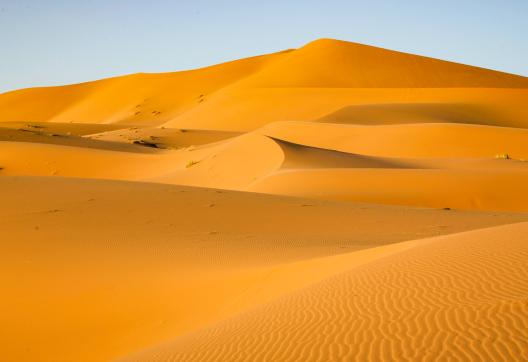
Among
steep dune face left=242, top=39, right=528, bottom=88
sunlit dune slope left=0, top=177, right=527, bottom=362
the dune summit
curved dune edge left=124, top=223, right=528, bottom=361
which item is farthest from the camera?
steep dune face left=242, top=39, right=528, bottom=88

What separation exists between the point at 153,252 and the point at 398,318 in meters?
5.53

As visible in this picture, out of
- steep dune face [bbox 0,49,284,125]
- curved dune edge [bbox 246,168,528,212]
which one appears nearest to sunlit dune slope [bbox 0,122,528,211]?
curved dune edge [bbox 246,168,528,212]

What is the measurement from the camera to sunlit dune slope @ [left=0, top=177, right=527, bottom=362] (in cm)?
724

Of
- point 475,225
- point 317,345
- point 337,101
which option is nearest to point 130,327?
point 317,345

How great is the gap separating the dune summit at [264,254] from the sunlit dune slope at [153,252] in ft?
0.11

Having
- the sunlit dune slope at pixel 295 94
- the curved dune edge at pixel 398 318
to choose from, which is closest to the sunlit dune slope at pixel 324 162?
the sunlit dune slope at pixel 295 94

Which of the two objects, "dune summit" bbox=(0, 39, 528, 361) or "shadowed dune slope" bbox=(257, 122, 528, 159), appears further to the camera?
"shadowed dune slope" bbox=(257, 122, 528, 159)

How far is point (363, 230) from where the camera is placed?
12.3 meters

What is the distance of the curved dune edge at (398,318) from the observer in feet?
14.2

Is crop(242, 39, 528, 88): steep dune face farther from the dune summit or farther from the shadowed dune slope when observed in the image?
the dune summit

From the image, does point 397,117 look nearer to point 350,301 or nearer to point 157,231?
point 157,231

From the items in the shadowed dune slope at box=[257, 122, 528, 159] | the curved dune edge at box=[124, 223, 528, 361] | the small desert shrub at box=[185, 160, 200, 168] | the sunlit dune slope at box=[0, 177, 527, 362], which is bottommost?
the shadowed dune slope at box=[257, 122, 528, 159]

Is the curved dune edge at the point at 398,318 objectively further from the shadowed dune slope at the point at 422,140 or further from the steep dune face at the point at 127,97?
the steep dune face at the point at 127,97

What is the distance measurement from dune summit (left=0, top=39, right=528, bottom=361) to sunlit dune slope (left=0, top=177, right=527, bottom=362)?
34 mm
